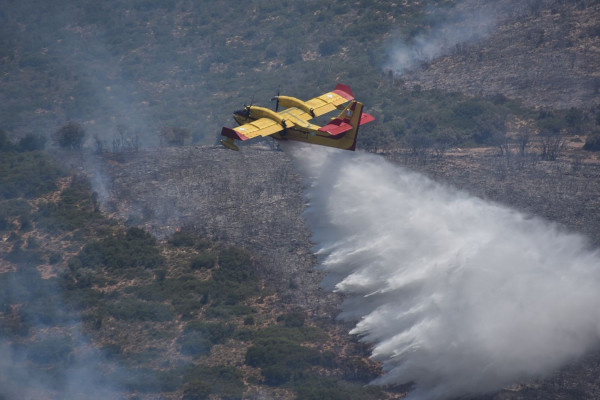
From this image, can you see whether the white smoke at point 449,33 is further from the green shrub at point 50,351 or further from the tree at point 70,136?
the green shrub at point 50,351

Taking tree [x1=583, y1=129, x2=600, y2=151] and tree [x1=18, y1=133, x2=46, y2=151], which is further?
tree [x1=18, y1=133, x2=46, y2=151]

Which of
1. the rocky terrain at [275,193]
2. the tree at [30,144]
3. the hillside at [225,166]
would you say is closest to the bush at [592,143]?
the hillside at [225,166]

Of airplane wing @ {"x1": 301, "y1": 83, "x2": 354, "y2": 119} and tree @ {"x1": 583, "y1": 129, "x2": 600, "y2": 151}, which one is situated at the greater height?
airplane wing @ {"x1": 301, "y1": 83, "x2": 354, "y2": 119}

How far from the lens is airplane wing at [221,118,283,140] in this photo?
64438 millimetres

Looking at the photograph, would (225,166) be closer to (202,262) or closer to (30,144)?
(202,262)

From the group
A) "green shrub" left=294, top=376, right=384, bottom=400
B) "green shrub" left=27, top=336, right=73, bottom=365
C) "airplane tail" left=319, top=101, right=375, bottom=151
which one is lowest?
"green shrub" left=294, top=376, right=384, bottom=400

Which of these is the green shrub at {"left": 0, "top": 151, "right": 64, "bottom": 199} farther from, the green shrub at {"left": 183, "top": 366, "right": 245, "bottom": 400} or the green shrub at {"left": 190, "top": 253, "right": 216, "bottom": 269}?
the green shrub at {"left": 183, "top": 366, "right": 245, "bottom": 400}

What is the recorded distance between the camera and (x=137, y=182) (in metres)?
86.4

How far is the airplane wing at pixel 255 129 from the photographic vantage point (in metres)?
64.4

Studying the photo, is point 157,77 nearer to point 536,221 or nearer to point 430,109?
point 430,109

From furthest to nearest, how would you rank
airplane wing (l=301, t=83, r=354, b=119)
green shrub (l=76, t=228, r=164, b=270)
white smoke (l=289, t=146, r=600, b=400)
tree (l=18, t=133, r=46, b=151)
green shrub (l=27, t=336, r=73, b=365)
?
tree (l=18, t=133, r=46, b=151) → green shrub (l=76, t=228, r=164, b=270) → airplane wing (l=301, t=83, r=354, b=119) → green shrub (l=27, t=336, r=73, b=365) → white smoke (l=289, t=146, r=600, b=400)

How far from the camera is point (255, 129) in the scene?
65875 mm

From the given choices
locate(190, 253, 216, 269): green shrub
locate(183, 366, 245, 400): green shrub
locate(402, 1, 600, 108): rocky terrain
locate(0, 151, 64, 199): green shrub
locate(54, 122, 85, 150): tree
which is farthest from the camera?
locate(402, 1, 600, 108): rocky terrain

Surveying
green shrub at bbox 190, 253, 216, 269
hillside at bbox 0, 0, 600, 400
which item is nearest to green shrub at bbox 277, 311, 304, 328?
hillside at bbox 0, 0, 600, 400
